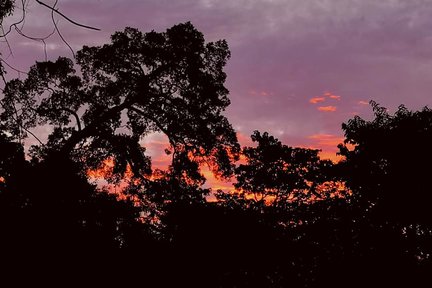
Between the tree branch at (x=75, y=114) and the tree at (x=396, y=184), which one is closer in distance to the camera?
the tree branch at (x=75, y=114)

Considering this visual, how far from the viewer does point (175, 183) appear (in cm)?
1995

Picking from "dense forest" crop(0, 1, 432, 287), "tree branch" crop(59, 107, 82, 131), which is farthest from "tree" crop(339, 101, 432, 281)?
"tree branch" crop(59, 107, 82, 131)

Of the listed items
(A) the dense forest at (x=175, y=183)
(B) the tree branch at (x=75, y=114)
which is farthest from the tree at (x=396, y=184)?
(B) the tree branch at (x=75, y=114)

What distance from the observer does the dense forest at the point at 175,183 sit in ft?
53.2

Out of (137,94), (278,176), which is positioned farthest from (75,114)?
(278,176)

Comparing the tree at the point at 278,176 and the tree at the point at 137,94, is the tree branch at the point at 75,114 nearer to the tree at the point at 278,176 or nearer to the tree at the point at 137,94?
the tree at the point at 137,94

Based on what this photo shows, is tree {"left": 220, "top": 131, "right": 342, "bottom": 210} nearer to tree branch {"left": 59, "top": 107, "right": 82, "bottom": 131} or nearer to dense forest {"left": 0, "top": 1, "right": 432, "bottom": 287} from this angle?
dense forest {"left": 0, "top": 1, "right": 432, "bottom": 287}

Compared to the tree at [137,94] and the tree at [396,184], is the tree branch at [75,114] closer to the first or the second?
the tree at [137,94]

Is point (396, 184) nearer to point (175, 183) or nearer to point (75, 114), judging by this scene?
point (175, 183)

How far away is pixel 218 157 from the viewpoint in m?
19.9

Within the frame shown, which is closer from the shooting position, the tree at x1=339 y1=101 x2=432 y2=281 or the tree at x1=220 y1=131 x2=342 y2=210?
the tree at x1=339 y1=101 x2=432 y2=281

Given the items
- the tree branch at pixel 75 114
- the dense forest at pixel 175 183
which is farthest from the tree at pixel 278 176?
the tree branch at pixel 75 114

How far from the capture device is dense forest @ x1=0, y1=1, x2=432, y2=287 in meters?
16.2

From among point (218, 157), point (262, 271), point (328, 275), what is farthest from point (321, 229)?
point (218, 157)
